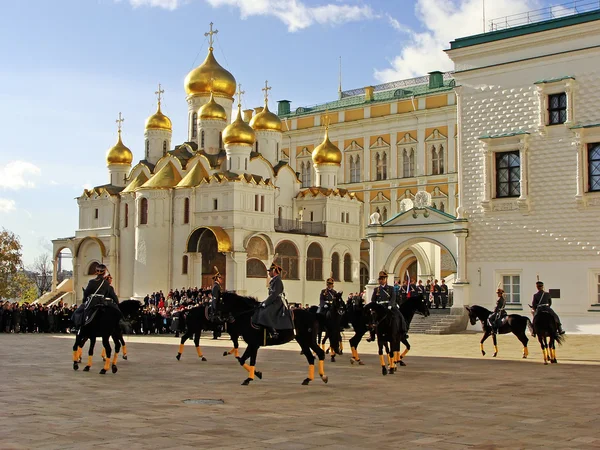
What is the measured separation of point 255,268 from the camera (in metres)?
44.1

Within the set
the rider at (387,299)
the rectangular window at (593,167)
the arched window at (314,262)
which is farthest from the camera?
the arched window at (314,262)

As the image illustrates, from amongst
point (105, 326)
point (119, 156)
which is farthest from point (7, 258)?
point (105, 326)

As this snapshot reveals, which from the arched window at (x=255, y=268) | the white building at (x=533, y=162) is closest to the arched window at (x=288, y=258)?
the arched window at (x=255, y=268)

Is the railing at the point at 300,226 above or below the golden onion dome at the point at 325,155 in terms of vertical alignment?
below

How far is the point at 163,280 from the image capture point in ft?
151

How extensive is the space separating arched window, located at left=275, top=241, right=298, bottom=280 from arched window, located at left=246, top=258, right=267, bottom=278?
1372 mm

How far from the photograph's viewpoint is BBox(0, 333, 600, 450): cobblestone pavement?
7.81m

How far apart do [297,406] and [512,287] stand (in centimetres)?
2166

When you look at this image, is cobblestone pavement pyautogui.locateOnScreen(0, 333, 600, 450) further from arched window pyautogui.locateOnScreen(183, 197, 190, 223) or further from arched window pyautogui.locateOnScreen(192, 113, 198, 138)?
arched window pyautogui.locateOnScreen(192, 113, 198, 138)

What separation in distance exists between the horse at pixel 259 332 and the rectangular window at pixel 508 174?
19021 millimetres

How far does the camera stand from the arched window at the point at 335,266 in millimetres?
49438

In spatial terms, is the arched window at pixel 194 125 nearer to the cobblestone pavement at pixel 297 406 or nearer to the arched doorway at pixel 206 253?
the arched doorway at pixel 206 253

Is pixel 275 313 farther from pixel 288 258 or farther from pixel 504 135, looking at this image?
pixel 288 258

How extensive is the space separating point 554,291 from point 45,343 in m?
17.3
